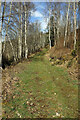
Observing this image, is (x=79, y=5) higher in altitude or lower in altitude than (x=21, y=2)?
lower

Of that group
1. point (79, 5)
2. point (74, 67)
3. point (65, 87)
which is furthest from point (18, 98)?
point (79, 5)

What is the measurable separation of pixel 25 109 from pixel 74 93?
11.0 ft

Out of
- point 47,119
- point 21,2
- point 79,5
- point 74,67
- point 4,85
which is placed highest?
point 21,2

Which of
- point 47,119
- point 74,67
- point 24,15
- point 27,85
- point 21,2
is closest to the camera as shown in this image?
point 47,119

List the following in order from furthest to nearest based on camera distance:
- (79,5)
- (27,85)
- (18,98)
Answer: (79,5), (27,85), (18,98)

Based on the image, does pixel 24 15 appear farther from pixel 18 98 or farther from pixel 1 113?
pixel 1 113

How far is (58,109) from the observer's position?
5027mm

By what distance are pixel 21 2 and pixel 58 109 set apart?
16579 millimetres

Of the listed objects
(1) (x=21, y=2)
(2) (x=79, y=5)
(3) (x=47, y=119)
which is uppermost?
(1) (x=21, y=2)

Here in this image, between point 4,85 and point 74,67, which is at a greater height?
point 74,67

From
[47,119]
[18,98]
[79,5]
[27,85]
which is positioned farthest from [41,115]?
[79,5]

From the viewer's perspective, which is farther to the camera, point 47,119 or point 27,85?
point 27,85

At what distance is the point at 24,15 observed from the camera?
54.6 ft

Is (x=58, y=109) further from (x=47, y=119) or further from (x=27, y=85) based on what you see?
(x=27, y=85)
